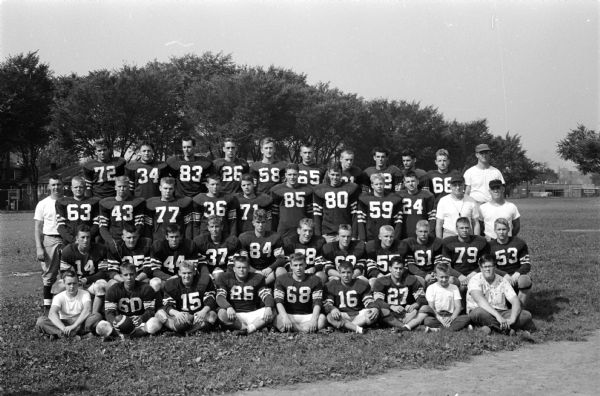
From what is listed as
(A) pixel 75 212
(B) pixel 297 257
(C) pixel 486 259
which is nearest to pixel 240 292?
(B) pixel 297 257

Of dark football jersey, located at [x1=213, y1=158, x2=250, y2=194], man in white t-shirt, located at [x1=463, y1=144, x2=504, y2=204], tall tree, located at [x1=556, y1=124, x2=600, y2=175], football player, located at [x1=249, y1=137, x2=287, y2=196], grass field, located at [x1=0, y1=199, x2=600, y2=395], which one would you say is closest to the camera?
grass field, located at [x1=0, y1=199, x2=600, y2=395]

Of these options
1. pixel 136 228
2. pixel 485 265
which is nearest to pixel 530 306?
pixel 485 265

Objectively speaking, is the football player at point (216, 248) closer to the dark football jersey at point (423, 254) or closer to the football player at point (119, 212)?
the football player at point (119, 212)

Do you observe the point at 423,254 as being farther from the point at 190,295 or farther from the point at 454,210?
the point at 190,295

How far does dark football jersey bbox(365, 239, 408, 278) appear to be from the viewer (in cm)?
938

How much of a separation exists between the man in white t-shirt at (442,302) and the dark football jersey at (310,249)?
1.72m

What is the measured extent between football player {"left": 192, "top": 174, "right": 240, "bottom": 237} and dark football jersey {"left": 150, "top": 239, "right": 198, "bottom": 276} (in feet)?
2.02

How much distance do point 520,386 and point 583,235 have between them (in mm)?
17711

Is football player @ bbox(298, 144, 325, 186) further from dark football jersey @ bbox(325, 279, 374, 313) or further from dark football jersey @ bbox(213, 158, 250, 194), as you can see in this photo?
dark football jersey @ bbox(325, 279, 374, 313)

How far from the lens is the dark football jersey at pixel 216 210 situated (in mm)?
9875

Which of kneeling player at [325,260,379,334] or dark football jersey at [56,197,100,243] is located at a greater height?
dark football jersey at [56,197,100,243]

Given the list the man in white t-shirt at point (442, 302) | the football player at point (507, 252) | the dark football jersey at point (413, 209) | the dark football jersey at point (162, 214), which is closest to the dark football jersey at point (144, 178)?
the dark football jersey at point (162, 214)

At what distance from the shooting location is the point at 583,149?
50375 millimetres

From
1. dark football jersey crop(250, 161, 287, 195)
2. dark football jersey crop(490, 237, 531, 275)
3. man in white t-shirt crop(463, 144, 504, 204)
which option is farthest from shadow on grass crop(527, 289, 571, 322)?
dark football jersey crop(250, 161, 287, 195)
